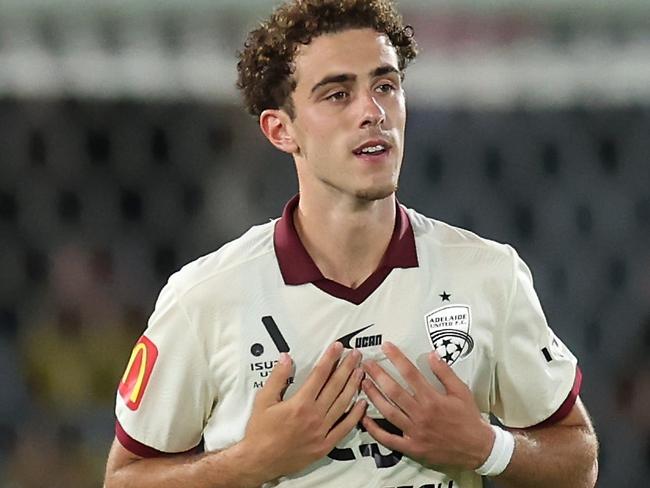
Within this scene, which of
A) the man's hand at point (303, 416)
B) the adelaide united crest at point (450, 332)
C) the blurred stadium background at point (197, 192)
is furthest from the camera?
the blurred stadium background at point (197, 192)

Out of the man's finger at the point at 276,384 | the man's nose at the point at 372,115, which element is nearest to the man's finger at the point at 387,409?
the man's finger at the point at 276,384

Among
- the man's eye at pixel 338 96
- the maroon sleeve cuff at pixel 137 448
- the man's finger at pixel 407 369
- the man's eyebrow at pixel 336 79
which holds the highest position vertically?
the man's eyebrow at pixel 336 79

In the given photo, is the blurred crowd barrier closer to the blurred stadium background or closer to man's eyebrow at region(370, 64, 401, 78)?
the blurred stadium background

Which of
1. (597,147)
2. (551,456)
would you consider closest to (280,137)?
(551,456)

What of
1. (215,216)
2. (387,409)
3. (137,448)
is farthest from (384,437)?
(215,216)

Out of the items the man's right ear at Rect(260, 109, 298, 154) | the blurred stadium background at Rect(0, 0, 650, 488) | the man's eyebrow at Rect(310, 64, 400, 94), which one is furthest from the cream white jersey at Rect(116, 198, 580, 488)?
the blurred stadium background at Rect(0, 0, 650, 488)

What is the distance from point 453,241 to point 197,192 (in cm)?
136

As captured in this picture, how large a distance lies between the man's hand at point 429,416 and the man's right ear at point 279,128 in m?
0.34

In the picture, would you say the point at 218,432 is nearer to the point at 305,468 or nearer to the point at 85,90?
the point at 305,468

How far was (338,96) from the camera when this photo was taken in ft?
6.15

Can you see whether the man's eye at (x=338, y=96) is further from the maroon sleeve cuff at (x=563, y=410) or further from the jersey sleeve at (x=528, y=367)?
the maroon sleeve cuff at (x=563, y=410)

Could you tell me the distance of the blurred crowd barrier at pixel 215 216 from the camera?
10.3ft

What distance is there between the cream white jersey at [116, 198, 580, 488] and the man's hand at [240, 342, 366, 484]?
2.4 inches

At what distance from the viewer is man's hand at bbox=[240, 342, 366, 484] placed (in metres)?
1.78
